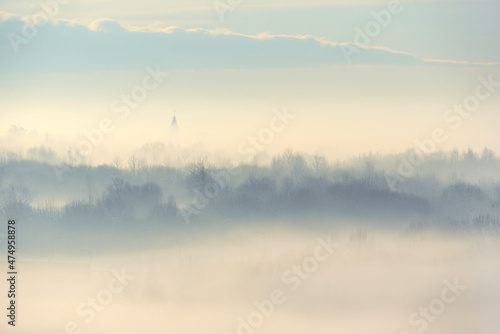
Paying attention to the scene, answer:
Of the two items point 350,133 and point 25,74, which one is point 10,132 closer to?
point 25,74

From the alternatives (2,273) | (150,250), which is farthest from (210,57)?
(2,273)

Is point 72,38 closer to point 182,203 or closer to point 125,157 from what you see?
point 125,157

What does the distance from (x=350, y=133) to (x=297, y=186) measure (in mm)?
417

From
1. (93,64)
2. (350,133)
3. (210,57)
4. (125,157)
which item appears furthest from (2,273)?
(350,133)

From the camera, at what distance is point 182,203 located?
345 cm

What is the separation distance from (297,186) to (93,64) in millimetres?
1381

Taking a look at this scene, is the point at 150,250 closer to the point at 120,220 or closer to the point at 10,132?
the point at 120,220

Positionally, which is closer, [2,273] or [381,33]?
[381,33]

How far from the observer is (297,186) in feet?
11.1

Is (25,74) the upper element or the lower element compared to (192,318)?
upper

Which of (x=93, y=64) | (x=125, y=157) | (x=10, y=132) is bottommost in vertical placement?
(x=125, y=157)

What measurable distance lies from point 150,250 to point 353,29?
1.69 meters

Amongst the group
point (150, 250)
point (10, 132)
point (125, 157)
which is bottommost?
point (150, 250)

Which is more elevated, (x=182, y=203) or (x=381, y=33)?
(x=381, y=33)
